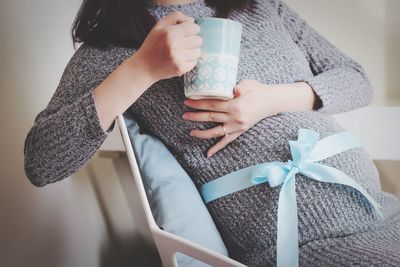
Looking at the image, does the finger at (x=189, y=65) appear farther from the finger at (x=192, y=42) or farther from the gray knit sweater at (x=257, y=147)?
the gray knit sweater at (x=257, y=147)

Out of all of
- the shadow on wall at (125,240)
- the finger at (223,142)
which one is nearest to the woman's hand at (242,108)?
the finger at (223,142)

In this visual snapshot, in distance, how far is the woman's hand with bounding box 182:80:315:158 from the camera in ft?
2.20

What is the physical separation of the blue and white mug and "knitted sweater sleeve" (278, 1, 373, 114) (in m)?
0.23

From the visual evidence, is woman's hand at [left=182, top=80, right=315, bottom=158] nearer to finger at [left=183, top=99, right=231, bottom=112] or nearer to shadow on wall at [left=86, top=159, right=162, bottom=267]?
finger at [left=183, top=99, right=231, bottom=112]

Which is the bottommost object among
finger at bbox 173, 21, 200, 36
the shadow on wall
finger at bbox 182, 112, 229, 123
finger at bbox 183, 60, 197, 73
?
the shadow on wall

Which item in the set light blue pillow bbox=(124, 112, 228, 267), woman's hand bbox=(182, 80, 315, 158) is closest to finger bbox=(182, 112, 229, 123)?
woman's hand bbox=(182, 80, 315, 158)

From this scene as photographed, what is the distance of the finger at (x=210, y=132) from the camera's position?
0.69 metres

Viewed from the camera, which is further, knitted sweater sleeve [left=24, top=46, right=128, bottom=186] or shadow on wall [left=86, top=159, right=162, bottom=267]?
shadow on wall [left=86, top=159, right=162, bottom=267]

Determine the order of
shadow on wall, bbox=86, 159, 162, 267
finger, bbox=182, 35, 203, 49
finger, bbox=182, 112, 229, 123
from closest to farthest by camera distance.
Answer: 1. finger, bbox=182, 35, 203, 49
2. finger, bbox=182, 112, 229, 123
3. shadow on wall, bbox=86, 159, 162, 267

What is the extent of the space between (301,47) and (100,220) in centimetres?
63

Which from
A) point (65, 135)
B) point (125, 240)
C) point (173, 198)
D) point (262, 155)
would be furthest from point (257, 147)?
point (125, 240)

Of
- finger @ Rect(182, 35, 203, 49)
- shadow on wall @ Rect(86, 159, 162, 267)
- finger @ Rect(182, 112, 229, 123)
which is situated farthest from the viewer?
shadow on wall @ Rect(86, 159, 162, 267)

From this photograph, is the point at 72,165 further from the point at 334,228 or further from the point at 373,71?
the point at 373,71

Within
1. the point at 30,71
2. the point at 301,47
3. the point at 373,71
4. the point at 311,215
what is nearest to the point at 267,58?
the point at 301,47
